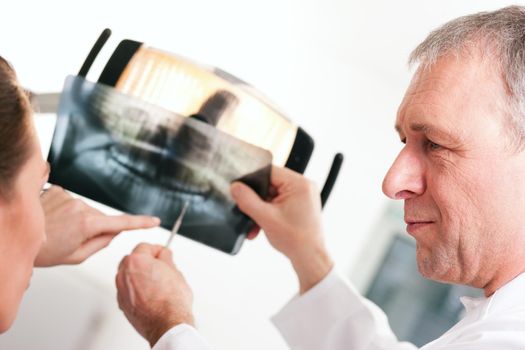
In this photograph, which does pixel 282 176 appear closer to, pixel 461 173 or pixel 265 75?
pixel 265 75

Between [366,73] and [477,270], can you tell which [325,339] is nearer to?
[477,270]

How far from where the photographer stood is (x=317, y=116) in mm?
1454

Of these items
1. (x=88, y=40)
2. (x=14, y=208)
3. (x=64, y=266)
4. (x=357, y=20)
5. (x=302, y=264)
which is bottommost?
(x=64, y=266)

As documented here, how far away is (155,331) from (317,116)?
2.14 ft

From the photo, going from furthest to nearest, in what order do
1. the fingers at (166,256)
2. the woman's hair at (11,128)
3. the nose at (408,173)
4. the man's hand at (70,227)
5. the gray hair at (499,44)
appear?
the fingers at (166,256)
the man's hand at (70,227)
the nose at (408,173)
the gray hair at (499,44)
the woman's hair at (11,128)

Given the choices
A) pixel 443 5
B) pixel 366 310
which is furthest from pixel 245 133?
pixel 443 5

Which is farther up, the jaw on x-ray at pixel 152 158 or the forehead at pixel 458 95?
the forehead at pixel 458 95

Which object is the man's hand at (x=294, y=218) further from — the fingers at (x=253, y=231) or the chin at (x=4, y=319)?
the chin at (x=4, y=319)

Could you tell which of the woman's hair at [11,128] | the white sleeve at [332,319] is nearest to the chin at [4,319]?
the woman's hair at [11,128]

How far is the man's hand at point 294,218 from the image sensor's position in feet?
3.88

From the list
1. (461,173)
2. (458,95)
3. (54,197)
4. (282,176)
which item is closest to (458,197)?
(461,173)

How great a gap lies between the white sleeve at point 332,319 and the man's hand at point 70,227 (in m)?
0.40

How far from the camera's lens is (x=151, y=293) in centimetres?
107

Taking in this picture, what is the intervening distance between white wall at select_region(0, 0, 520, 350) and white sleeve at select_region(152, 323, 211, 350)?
304mm
